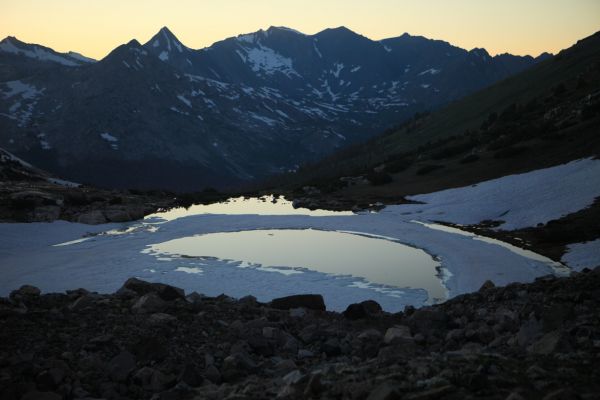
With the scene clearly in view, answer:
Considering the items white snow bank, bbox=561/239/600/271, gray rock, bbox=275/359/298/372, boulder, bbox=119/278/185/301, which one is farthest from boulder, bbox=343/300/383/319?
white snow bank, bbox=561/239/600/271

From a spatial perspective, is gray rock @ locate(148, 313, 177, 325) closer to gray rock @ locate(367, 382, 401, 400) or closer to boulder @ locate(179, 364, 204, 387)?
boulder @ locate(179, 364, 204, 387)

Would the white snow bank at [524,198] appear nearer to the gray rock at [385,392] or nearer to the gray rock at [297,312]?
the gray rock at [297,312]

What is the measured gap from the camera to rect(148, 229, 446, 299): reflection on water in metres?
29.5

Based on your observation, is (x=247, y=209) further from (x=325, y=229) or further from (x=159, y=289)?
(x=159, y=289)

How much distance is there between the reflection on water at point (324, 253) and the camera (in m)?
29.5

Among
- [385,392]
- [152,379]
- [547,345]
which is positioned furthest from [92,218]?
[385,392]

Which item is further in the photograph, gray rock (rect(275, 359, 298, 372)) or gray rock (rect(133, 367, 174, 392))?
gray rock (rect(275, 359, 298, 372))

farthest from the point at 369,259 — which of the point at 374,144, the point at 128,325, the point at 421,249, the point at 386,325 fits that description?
the point at 374,144

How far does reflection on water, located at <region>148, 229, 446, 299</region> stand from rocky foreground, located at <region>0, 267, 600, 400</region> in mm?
8829

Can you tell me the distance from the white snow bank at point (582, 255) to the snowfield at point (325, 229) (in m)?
0.08

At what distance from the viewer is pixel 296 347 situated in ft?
48.5

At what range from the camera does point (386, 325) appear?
1725 cm

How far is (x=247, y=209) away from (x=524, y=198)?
3149 cm

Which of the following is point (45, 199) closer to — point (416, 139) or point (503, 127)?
point (503, 127)
